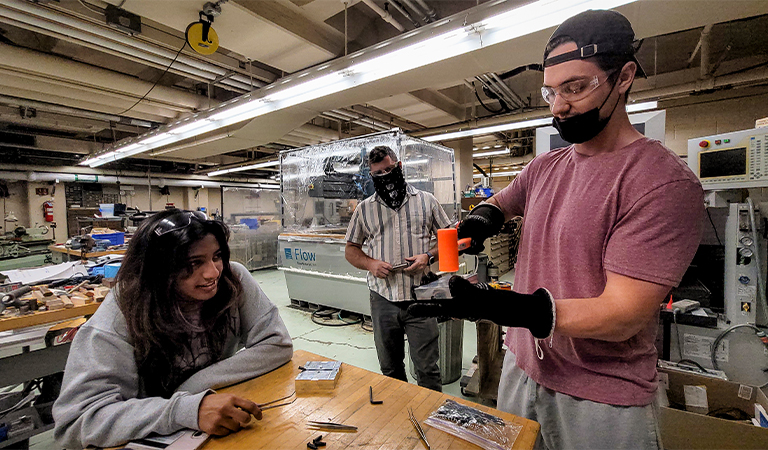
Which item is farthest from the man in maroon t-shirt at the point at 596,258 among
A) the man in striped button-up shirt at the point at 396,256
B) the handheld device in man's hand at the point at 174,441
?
the man in striped button-up shirt at the point at 396,256

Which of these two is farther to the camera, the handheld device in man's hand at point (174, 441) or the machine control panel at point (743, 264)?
the machine control panel at point (743, 264)

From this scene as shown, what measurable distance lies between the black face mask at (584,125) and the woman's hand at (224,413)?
3.61 feet

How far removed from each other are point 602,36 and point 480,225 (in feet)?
1.88

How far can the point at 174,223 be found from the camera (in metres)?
1.09

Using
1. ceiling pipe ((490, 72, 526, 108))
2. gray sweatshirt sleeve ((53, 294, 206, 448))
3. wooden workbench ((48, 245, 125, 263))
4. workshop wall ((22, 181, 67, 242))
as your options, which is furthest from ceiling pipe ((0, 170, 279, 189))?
gray sweatshirt sleeve ((53, 294, 206, 448))

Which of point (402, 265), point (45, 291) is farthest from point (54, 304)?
point (402, 265)

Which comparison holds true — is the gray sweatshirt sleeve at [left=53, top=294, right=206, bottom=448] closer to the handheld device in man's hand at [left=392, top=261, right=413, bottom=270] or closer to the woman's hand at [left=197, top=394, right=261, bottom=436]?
the woman's hand at [left=197, top=394, right=261, bottom=436]

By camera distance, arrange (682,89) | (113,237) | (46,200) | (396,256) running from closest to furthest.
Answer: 1. (396,256)
2. (682,89)
3. (113,237)
4. (46,200)

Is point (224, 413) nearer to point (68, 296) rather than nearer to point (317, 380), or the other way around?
point (317, 380)

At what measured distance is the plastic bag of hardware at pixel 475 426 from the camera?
2.58ft

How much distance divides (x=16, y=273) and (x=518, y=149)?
899 centimetres

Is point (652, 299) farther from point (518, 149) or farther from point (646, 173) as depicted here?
point (518, 149)

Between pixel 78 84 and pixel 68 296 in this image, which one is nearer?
pixel 68 296

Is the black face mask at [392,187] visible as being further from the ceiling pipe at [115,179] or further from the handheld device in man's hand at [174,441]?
the ceiling pipe at [115,179]
